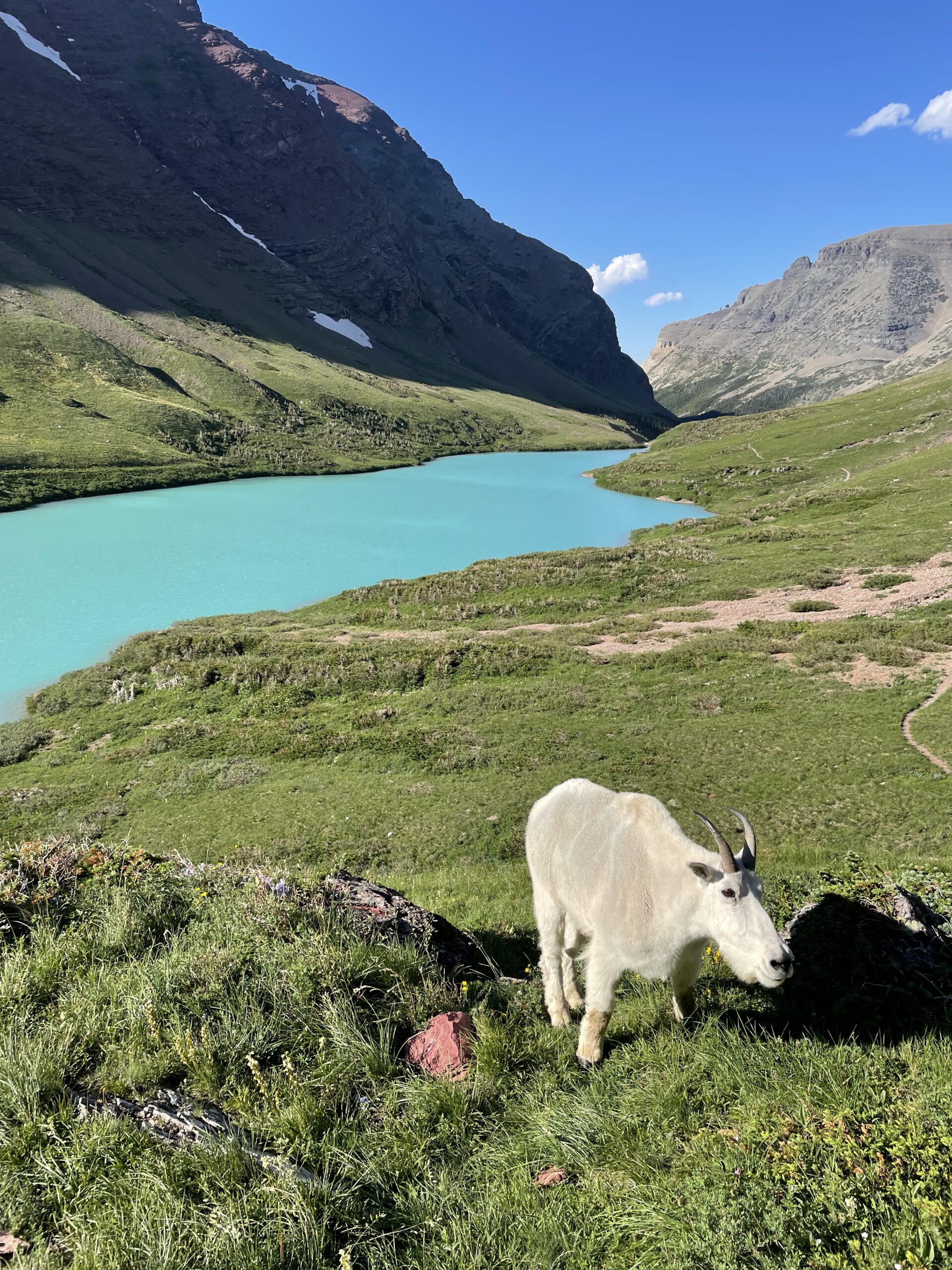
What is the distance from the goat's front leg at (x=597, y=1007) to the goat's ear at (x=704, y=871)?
1.37 metres

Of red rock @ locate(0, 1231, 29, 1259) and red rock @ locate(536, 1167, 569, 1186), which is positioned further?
red rock @ locate(536, 1167, 569, 1186)

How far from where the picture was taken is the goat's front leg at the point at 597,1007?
573 centimetres

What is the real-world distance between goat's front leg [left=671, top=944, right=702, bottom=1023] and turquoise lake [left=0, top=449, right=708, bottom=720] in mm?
34604

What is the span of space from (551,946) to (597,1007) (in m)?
1.01

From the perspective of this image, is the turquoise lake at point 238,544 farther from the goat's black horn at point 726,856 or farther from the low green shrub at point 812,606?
the goat's black horn at point 726,856

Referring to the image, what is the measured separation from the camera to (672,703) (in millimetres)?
25781

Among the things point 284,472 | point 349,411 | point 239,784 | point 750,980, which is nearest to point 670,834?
point 750,980

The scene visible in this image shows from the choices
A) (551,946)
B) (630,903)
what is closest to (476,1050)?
(551,946)

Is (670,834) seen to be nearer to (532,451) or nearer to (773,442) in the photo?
(773,442)

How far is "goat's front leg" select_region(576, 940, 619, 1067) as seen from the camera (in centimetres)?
573

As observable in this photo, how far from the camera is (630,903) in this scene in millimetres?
5930

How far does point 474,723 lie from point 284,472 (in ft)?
364

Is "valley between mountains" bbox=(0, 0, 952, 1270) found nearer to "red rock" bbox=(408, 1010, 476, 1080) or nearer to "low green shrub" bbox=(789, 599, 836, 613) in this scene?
"red rock" bbox=(408, 1010, 476, 1080)

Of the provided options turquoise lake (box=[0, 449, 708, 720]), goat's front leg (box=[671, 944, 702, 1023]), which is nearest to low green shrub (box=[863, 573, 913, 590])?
turquoise lake (box=[0, 449, 708, 720])
